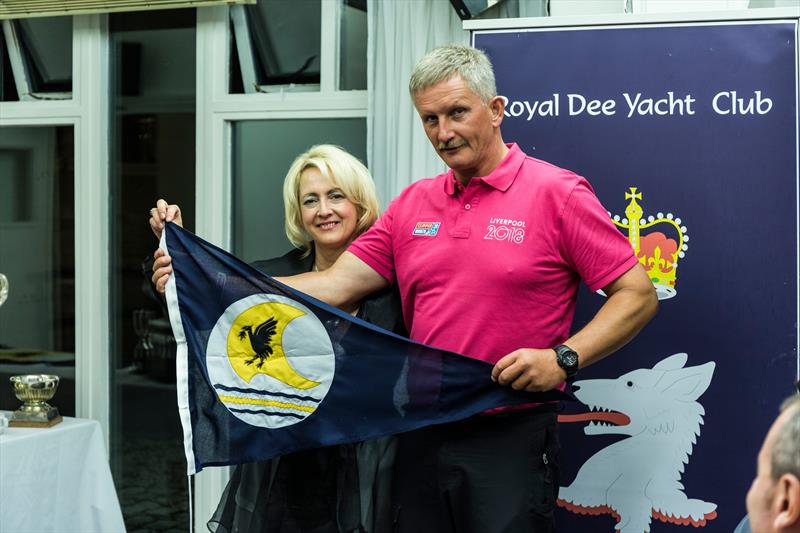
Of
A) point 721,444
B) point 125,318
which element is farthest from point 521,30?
point 125,318

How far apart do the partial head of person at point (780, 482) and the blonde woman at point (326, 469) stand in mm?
1501

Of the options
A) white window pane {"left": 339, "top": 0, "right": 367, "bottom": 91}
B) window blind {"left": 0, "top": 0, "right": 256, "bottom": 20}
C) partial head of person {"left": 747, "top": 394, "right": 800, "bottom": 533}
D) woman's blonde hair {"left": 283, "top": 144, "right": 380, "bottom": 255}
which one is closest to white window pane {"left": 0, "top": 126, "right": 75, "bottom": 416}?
window blind {"left": 0, "top": 0, "right": 256, "bottom": 20}

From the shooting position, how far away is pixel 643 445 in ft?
9.41

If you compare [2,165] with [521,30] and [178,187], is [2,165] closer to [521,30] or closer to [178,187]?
[178,187]

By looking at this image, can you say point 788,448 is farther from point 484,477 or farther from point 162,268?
point 162,268

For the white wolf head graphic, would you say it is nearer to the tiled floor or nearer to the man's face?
the man's face

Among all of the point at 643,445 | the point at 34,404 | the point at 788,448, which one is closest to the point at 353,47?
the point at 34,404

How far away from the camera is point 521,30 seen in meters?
2.93

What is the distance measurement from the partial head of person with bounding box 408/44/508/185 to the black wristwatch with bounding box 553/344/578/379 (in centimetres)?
50

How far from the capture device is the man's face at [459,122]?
2.36 m

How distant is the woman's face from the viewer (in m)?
2.80

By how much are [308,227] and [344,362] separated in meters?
0.48

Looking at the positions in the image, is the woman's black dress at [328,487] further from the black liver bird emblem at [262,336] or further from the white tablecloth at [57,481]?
the white tablecloth at [57,481]

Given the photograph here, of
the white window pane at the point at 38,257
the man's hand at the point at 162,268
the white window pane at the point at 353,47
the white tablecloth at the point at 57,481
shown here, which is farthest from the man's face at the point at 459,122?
the white window pane at the point at 38,257
